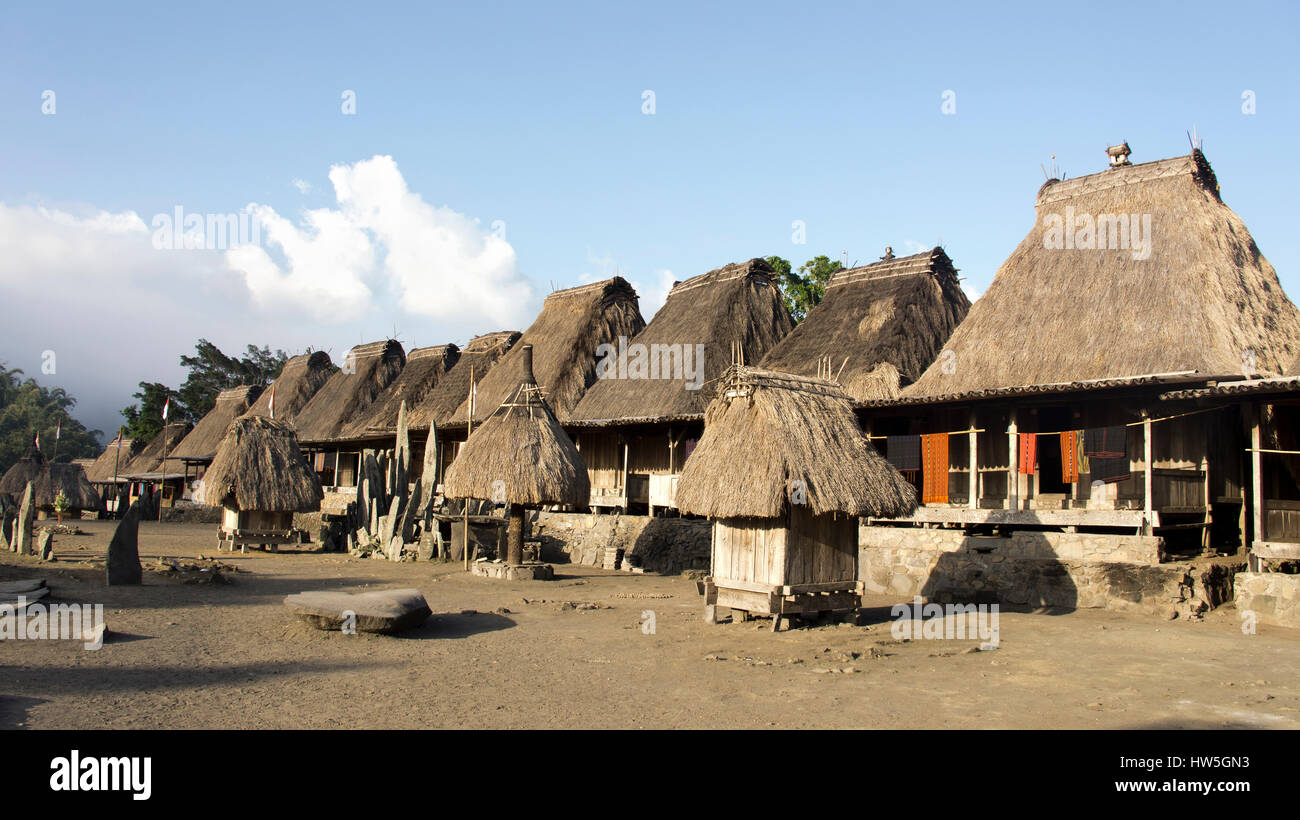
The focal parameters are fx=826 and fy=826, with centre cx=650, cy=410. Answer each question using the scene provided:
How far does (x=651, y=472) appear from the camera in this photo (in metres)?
19.9

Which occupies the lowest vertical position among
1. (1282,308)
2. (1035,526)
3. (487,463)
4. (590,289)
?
(1035,526)

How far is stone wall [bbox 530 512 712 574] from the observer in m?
17.2

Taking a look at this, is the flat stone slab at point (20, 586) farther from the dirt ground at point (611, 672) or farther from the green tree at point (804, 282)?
the green tree at point (804, 282)

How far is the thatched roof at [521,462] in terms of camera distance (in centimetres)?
1509

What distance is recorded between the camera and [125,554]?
452 inches

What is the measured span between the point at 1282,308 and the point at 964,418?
5.44m

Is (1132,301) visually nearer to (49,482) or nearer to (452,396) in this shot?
(452,396)

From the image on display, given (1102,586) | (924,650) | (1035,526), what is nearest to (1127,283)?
(1035,526)

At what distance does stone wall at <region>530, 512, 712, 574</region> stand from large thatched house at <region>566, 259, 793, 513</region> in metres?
0.62

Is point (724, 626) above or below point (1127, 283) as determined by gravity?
below

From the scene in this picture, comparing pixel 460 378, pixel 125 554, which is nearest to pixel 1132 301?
pixel 125 554

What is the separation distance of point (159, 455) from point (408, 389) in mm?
18949
